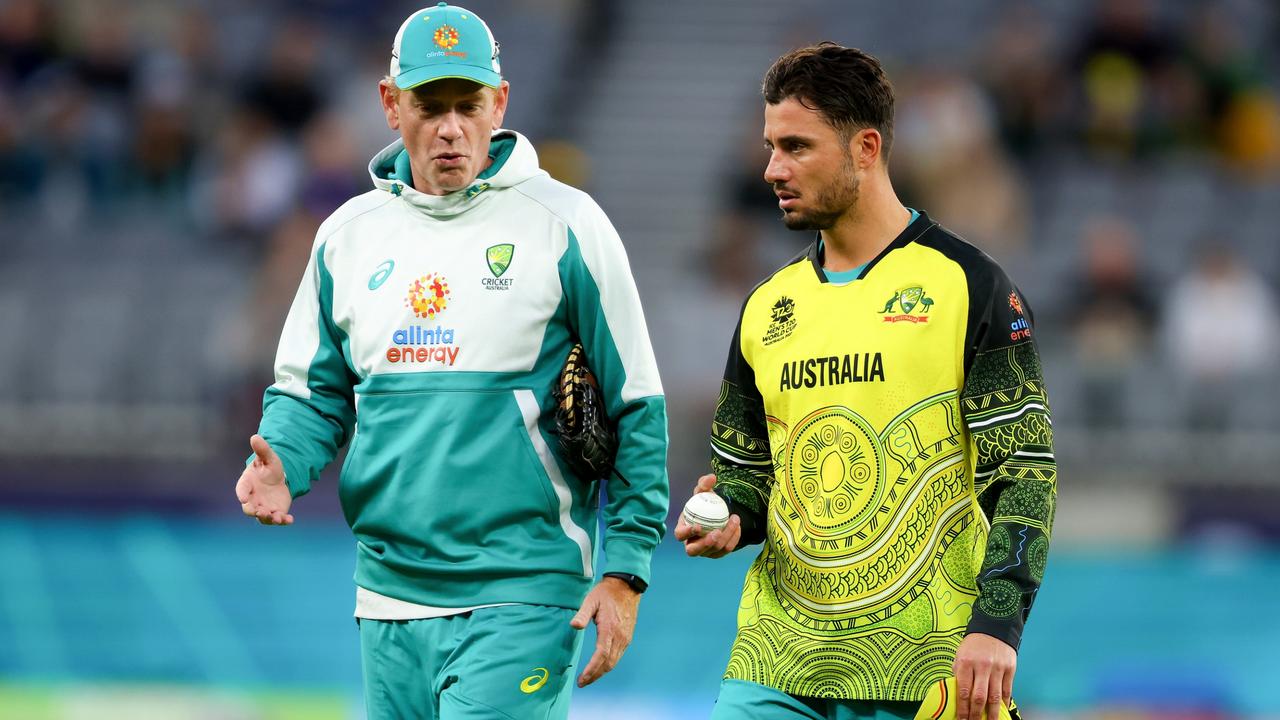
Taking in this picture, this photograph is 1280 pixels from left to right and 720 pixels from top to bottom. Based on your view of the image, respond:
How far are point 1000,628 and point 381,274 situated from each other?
5.91ft

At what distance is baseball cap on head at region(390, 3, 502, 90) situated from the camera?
4543mm

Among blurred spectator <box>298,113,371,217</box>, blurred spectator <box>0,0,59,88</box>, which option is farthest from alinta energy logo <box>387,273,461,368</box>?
blurred spectator <box>0,0,59,88</box>

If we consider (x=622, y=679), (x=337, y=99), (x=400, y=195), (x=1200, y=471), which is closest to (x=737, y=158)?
(x=337, y=99)

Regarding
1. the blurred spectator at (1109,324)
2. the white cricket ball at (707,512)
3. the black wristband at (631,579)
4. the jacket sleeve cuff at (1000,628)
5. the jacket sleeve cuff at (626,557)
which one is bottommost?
the jacket sleeve cuff at (1000,628)

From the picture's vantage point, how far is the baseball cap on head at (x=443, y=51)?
4.54m

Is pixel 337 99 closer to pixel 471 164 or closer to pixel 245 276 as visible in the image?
pixel 245 276

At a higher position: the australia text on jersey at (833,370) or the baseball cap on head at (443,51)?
the baseball cap on head at (443,51)

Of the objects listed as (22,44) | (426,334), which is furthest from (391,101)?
(22,44)

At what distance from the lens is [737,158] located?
15.3 metres

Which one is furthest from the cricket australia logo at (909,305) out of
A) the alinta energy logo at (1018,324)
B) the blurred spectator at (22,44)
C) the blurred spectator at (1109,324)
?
the blurred spectator at (22,44)

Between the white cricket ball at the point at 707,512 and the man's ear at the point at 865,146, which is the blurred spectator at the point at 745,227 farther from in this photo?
the white cricket ball at the point at 707,512

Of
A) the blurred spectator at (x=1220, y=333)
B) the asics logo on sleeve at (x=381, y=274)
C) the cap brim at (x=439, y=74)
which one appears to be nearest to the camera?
the cap brim at (x=439, y=74)

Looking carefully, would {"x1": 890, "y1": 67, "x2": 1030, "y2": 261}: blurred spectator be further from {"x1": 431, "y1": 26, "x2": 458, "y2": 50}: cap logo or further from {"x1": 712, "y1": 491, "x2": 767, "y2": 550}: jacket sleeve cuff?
{"x1": 712, "y1": 491, "x2": 767, "y2": 550}: jacket sleeve cuff

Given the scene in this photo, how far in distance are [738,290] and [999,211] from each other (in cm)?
214
